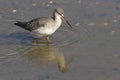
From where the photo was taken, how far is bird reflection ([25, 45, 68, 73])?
35.9 feet

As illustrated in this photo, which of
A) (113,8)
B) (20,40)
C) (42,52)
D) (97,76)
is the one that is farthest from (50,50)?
(113,8)

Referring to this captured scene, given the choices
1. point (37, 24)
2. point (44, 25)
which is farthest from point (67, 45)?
point (37, 24)

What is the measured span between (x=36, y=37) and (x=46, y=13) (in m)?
1.60

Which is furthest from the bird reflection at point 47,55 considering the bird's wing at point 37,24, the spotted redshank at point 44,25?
the bird's wing at point 37,24

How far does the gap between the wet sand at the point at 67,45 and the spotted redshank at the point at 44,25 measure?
30 cm

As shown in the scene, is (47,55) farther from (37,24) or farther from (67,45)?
(37,24)

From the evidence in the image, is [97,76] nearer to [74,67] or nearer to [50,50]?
[74,67]

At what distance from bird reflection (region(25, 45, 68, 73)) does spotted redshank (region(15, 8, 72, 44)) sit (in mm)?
318

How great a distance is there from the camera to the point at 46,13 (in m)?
13.7

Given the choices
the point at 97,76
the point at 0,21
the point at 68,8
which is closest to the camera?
the point at 97,76

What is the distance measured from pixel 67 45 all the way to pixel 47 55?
0.65 metres

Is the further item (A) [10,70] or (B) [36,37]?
(B) [36,37]

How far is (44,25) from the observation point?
12.0 meters

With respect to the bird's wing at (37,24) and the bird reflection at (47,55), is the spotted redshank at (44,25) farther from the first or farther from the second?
the bird reflection at (47,55)
